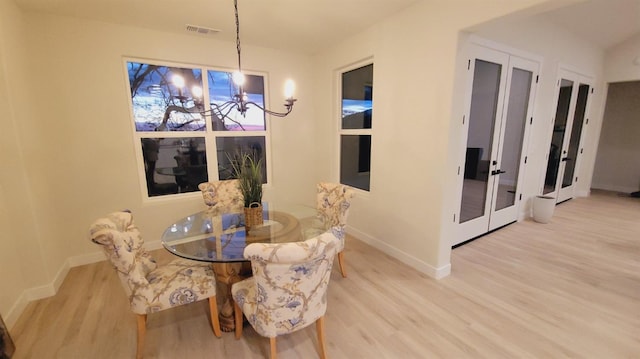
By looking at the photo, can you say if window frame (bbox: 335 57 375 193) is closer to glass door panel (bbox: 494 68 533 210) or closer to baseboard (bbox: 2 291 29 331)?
glass door panel (bbox: 494 68 533 210)

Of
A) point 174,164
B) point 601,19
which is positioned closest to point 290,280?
point 174,164

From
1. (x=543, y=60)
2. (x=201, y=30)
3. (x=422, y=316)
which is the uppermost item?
(x=201, y=30)

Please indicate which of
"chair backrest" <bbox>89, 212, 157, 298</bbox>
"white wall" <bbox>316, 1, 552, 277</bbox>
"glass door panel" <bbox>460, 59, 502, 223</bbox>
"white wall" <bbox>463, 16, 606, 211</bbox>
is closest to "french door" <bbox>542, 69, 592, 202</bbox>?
"white wall" <bbox>463, 16, 606, 211</bbox>

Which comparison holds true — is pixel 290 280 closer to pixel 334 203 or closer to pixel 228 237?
pixel 228 237

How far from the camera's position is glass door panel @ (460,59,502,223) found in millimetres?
3046

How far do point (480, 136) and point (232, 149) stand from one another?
3338mm

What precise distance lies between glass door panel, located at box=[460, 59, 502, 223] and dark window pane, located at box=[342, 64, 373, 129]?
1.20m

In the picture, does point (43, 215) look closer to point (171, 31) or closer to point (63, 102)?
point (63, 102)

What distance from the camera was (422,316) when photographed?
209 cm

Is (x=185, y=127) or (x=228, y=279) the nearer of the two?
(x=228, y=279)

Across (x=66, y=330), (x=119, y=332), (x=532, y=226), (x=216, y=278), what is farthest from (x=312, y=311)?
(x=532, y=226)

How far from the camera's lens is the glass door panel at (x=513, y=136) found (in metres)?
3.47

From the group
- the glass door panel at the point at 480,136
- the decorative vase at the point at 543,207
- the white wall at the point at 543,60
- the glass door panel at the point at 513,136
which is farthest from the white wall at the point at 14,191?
the decorative vase at the point at 543,207

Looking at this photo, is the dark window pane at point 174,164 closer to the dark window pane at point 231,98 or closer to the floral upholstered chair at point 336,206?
the dark window pane at point 231,98
